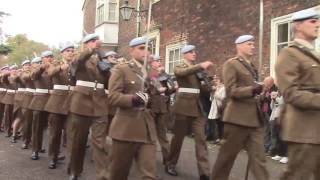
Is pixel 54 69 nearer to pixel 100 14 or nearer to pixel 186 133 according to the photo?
pixel 186 133

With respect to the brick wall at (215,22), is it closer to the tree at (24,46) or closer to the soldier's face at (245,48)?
the soldier's face at (245,48)

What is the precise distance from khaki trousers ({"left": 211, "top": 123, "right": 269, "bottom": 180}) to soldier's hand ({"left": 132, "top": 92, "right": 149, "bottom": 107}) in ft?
4.80

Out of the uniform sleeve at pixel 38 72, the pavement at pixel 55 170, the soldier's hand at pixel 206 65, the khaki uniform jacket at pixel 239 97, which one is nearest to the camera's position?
the khaki uniform jacket at pixel 239 97

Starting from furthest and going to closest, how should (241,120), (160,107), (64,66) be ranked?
(160,107) < (64,66) < (241,120)

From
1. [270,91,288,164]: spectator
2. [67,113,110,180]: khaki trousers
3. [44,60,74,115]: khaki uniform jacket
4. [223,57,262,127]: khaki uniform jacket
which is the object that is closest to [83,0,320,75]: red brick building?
[270,91,288,164]: spectator

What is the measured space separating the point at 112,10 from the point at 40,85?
15.9 m

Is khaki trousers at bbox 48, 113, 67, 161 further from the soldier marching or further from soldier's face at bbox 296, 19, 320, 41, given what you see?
soldier's face at bbox 296, 19, 320, 41

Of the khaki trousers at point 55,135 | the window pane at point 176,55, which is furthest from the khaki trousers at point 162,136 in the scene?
the window pane at point 176,55

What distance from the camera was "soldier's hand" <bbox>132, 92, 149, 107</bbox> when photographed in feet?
18.6

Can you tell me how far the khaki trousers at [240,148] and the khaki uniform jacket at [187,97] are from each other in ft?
5.45

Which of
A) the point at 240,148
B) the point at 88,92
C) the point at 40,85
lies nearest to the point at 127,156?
the point at 240,148

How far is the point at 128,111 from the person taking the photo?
5.88 metres

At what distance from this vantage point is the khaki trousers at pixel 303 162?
Answer: 194 inches

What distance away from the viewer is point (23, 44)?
9144 cm
